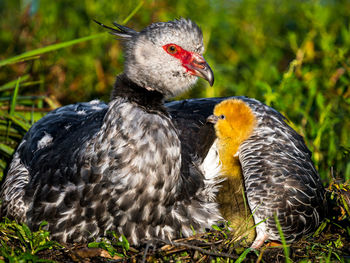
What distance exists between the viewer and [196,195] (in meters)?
3.14

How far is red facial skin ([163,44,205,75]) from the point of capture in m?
2.84

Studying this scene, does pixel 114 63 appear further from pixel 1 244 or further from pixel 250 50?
pixel 1 244

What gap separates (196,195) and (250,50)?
406cm

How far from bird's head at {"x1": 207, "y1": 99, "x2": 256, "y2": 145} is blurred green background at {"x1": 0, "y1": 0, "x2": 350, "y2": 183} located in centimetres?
91

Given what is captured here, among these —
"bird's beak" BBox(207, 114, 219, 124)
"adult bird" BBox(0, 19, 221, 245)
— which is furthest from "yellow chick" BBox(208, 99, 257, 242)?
"adult bird" BBox(0, 19, 221, 245)

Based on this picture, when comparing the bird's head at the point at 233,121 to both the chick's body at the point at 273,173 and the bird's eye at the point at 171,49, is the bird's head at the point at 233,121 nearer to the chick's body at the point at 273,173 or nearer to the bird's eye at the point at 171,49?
the chick's body at the point at 273,173

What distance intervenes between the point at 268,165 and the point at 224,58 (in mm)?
3981

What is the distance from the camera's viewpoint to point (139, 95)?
2818mm

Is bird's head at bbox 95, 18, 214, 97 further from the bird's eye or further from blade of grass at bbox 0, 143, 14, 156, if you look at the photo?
blade of grass at bbox 0, 143, 14, 156

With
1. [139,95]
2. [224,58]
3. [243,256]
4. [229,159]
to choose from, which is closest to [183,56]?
[139,95]

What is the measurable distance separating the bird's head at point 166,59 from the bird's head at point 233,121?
0.63m

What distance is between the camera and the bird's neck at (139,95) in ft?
9.19

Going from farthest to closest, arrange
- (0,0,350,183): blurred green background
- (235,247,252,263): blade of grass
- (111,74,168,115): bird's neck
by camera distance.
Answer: (0,0,350,183): blurred green background, (111,74,168,115): bird's neck, (235,247,252,263): blade of grass

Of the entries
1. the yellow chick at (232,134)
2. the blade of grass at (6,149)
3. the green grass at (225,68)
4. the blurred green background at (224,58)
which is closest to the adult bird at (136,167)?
the green grass at (225,68)
